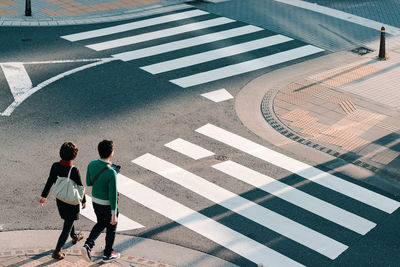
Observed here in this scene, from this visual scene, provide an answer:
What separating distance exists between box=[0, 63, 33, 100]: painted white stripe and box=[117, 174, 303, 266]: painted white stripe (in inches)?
183

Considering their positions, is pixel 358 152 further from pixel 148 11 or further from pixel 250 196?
pixel 148 11

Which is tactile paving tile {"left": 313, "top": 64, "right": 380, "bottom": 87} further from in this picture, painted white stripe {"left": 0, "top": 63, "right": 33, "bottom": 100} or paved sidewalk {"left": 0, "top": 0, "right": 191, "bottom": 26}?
painted white stripe {"left": 0, "top": 63, "right": 33, "bottom": 100}

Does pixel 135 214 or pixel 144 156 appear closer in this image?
pixel 135 214

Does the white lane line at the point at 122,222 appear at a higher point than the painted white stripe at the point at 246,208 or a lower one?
lower

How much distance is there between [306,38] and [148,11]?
5.33m

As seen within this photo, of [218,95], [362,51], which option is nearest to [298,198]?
[218,95]

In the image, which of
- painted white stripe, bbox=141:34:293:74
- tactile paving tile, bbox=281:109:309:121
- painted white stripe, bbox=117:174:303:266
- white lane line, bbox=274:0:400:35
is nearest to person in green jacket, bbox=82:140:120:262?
painted white stripe, bbox=117:174:303:266

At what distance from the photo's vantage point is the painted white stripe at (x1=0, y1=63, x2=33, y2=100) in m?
15.5

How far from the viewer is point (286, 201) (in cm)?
1145

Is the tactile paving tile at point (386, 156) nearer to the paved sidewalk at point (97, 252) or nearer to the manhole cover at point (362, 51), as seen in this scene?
the paved sidewalk at point (97, 252)

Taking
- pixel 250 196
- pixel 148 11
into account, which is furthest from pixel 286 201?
pixel 148 11

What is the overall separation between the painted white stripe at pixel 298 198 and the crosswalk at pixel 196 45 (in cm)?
427

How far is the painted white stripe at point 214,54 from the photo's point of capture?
56.6 feet

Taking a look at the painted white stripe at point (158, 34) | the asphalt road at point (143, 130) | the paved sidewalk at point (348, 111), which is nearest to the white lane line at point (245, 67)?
the asphalt road at point (143, 130)
